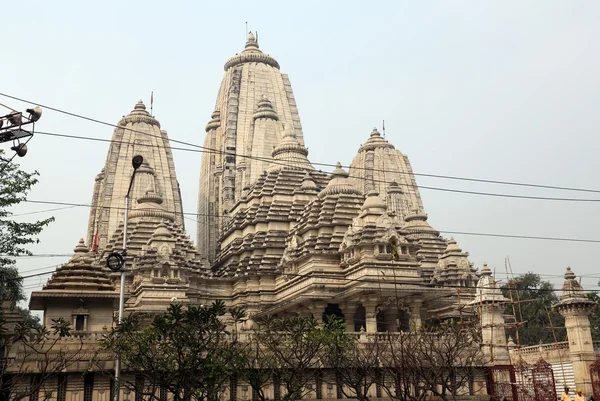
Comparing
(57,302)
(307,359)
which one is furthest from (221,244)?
(307,359)

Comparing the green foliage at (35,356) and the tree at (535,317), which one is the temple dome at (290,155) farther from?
the green foliage at (35,356)

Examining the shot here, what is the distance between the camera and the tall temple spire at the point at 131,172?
64.9 meters

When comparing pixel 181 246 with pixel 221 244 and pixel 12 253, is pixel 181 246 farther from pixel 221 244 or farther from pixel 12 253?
pixel 12 253

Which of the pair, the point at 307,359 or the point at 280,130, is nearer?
the point at 307,359

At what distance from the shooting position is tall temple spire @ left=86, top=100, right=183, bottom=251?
213ft

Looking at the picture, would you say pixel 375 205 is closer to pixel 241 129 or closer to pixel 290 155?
pixel 290 155

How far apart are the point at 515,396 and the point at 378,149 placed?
47.1 metres

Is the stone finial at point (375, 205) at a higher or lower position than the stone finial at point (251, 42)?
lower

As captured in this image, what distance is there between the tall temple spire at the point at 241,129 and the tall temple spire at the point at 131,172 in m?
4.93

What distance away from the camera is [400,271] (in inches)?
1704

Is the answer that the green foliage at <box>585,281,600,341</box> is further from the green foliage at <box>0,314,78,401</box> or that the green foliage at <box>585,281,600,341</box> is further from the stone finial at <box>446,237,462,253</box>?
the green foliage at <box>0,314,78,401</box>

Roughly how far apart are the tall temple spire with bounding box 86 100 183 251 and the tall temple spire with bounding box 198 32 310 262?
493cm

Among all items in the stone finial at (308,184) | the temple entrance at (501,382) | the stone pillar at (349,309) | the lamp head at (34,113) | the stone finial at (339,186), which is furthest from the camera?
the stone finial at (308,184)

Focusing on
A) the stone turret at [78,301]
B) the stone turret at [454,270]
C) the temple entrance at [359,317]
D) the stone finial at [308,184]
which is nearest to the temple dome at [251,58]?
the stone finial at [308,184]
